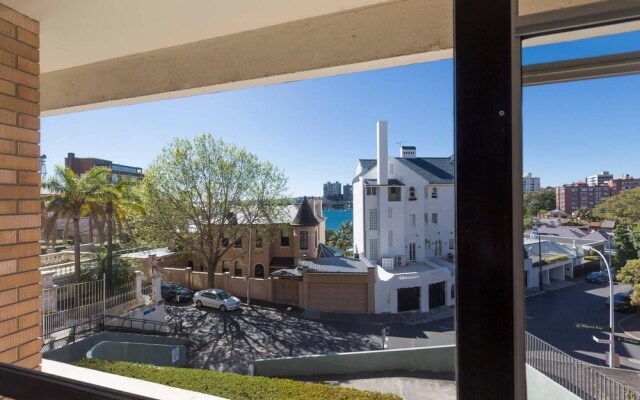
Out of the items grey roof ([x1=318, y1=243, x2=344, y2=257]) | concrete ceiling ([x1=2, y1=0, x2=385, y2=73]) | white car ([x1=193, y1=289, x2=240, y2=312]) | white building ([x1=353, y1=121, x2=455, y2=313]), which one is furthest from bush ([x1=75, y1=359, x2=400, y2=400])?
concrete ceiling ([x1=2, y1=0, x2=385, y2=73])

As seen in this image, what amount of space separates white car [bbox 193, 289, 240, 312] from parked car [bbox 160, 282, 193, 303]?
0.30 ft

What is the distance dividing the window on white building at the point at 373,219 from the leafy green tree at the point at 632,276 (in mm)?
2445

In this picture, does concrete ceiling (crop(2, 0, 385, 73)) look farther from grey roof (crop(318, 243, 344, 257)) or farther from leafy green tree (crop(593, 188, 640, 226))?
grey roof (crop(318, 243, 344, 257))

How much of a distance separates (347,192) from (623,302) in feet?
8.30

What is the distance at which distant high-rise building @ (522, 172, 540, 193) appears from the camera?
444 mm

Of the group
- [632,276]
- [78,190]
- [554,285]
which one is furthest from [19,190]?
[78,190]

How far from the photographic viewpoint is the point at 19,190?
101cm

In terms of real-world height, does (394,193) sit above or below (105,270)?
above

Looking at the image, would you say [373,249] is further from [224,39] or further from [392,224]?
[224,39]

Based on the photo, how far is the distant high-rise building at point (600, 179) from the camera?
60 centimetres

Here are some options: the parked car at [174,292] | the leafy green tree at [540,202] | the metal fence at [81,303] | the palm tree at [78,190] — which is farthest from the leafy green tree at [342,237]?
the palm tree at [78,190]

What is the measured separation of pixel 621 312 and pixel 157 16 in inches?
59.2

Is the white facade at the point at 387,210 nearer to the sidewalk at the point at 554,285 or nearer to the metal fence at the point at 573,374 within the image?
the metal fence at the point at 573,374

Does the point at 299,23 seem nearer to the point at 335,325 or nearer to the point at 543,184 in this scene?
the point at 543,184
